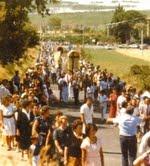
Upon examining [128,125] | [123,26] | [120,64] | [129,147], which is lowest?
[123,26]

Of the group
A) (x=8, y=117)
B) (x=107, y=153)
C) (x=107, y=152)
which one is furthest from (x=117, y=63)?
(x=8, y=117)

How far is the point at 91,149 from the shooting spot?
1268cm

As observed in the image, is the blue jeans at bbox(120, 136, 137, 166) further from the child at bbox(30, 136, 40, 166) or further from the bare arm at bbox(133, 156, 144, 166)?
the bare arm at bbox(133, 156, 144, 166)


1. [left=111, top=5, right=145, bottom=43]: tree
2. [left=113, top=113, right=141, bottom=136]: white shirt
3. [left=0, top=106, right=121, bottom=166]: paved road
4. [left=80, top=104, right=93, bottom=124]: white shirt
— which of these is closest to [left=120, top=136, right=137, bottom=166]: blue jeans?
[left=113, top=113, right=141, bottom=136]: white shirt

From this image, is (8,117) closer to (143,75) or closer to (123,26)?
(143,75)

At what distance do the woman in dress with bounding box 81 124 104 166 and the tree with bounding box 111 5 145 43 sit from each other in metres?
161

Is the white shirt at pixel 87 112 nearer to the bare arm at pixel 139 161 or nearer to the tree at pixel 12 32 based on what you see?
the bare arm at pixel 139 161

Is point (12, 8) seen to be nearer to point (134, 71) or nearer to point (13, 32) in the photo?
point (13, 32)

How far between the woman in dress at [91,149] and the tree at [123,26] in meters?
161

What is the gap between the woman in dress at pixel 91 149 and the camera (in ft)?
41.3

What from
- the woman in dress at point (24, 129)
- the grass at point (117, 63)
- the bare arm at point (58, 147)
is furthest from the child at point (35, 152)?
the grass at point (117, 63)

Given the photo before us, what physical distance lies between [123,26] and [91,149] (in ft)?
536

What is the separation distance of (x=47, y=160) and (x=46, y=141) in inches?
22.2

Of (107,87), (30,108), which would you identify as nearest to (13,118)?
(30,108)
